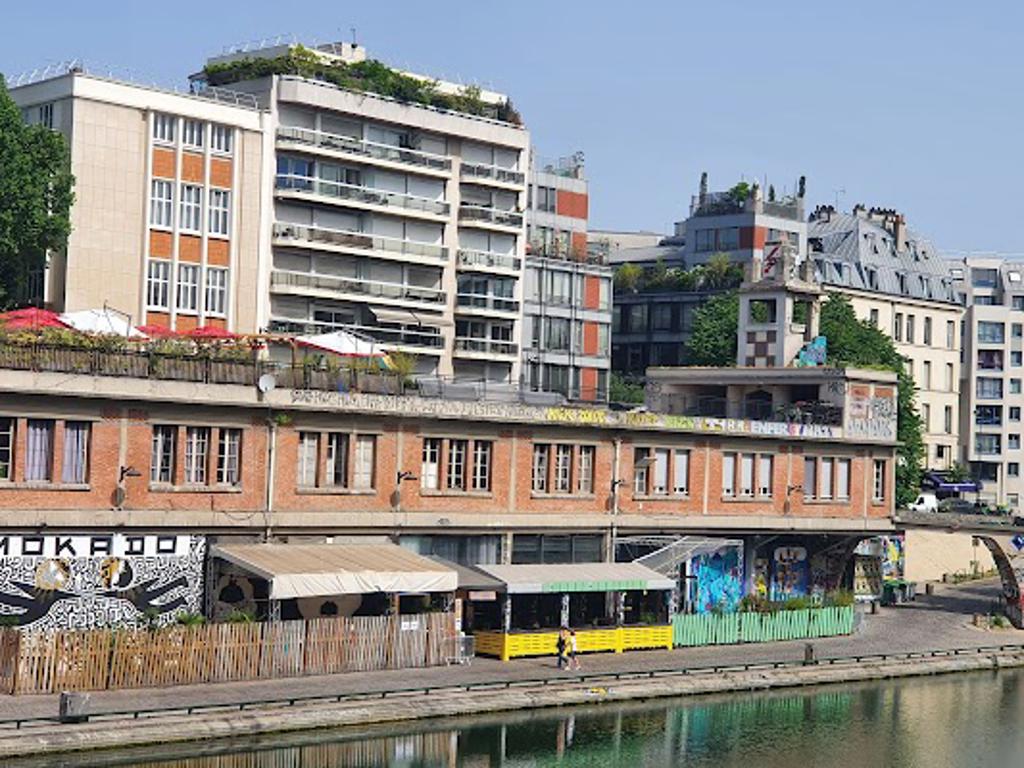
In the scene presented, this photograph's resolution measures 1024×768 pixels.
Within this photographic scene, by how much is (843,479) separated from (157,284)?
39.3 meters

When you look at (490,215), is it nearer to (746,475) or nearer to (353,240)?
(353,240)

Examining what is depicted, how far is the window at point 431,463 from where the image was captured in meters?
65.2

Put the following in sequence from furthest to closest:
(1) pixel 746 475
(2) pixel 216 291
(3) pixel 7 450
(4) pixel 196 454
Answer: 1. (2) pixel 216 291
2. (1) pixel 746 475
3. (4) pixel 196 454
4. (3) pixel 7 450

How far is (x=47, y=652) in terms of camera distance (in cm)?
4925

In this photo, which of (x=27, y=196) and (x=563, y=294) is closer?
(x=27, y=196)

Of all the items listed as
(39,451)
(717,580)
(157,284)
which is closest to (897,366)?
(717,580)

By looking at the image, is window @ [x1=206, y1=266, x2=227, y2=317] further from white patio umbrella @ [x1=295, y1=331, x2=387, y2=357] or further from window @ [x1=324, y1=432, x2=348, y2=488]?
window @ [x1=324, y1=432, x2=348, y2=488]

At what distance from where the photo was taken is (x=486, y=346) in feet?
398

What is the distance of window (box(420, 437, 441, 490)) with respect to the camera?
6519 cm

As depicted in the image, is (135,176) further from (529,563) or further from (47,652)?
(47,652)

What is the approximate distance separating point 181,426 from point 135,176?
139ft

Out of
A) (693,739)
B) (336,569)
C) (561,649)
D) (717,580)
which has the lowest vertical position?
(693,739)

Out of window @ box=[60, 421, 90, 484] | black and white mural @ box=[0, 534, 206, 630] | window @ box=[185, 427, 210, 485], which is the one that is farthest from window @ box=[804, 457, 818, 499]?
window @ box=[60, 421, 90, 484]

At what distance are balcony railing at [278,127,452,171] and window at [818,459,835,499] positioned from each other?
134ft
